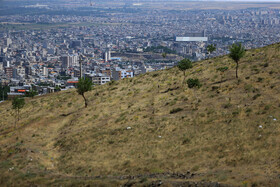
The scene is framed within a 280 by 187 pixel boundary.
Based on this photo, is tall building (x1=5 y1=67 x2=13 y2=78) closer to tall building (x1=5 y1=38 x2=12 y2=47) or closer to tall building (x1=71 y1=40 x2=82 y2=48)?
tall building (x1=71 y1=40 x2=82 y2=48)

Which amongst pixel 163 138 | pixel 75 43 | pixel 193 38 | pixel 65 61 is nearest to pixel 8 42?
pixel 75 43

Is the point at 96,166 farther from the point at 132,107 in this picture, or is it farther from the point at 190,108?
the point at 132,107

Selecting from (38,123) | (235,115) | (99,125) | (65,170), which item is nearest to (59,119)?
(38,123)

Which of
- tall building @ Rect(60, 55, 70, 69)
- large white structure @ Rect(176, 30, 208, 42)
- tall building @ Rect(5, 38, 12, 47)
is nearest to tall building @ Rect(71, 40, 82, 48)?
tall building @ Rect(5, 38, 12, 47)

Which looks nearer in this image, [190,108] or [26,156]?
[26,156]

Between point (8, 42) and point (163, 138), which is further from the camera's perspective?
point (8, 42)

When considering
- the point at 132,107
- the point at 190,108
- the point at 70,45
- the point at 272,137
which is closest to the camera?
the point at 272,137

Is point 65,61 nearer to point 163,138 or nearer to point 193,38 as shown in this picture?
point 193,38

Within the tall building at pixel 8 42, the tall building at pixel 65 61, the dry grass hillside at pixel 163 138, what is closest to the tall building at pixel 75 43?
the tall building at pixel 8 42

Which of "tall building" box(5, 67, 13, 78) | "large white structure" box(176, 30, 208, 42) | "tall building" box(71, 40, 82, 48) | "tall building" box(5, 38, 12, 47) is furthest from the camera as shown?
"tall building" box(71, 40, 82, 48)
